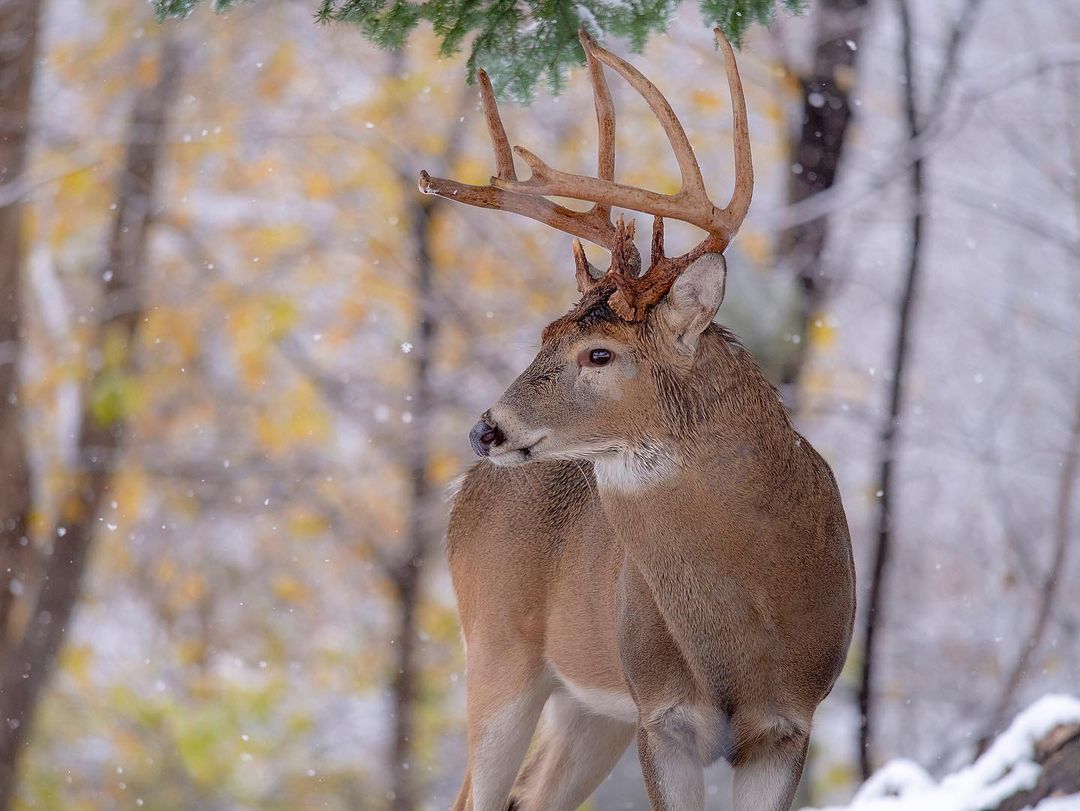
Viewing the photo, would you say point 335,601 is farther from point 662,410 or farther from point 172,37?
point 662,410

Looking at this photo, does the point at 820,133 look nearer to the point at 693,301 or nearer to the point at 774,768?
the point at 693,301

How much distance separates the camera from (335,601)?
39.0ft

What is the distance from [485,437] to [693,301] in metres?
0.60

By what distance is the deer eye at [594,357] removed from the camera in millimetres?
3385

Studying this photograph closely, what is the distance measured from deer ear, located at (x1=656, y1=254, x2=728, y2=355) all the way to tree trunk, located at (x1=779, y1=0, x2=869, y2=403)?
207 inches

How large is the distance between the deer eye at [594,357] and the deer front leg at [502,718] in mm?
1228

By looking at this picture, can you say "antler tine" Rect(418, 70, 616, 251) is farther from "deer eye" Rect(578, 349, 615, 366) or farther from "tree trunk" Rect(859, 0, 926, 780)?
"tree trunk" Rect(859, 0, 926, 780)

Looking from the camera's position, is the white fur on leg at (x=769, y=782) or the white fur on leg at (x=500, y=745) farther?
the white fur on leg at (x=500, y=745)

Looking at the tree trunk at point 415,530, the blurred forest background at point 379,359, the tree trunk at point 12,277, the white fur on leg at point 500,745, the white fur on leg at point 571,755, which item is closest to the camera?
the white fur on leg at point 500,745

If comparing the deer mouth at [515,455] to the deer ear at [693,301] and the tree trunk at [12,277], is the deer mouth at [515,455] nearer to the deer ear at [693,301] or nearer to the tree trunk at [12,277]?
the deer ear at [693,301]

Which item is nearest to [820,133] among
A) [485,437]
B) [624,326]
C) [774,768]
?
[624,326]

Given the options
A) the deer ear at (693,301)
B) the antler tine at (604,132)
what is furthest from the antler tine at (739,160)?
the antler tine at (604,132)

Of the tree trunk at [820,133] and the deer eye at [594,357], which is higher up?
the deer eye at [594,357]

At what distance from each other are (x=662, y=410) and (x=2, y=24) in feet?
24.9
